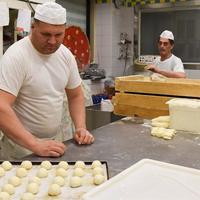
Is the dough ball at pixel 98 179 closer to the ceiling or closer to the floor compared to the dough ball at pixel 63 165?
closer to the floor

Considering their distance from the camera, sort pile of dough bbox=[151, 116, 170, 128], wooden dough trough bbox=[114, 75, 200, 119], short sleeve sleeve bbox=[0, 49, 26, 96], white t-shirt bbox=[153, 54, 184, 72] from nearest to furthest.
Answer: short sleeve sleeve bbox=[0, 49, 26, 96]
pile of dough bbox=[151, 116, 170, 128]
wooden dough trough bbox=[114, 75, 200, 119]
white t-shirt bbox=[153, 54, 184, 72]

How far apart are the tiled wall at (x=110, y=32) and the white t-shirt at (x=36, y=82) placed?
2.67 m

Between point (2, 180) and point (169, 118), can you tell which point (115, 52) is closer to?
point (169, 118)

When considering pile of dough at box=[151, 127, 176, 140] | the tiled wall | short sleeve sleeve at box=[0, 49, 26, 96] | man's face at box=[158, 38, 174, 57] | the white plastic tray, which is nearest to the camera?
the white plastic tray

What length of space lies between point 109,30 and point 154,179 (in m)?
3.68

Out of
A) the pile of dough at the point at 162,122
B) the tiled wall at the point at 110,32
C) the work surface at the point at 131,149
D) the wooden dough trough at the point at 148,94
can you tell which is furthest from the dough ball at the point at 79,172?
the tiled wall at the point at 110,32

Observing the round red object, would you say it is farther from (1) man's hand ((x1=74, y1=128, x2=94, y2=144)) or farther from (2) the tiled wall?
(1) man's hand ((x1=74, y1=128, x2=94, y2=144))

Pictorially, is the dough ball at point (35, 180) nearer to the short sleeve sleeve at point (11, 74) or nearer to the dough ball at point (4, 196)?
the dough ball at point (4, 196)

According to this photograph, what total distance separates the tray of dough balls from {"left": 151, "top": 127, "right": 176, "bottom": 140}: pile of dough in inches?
21.6

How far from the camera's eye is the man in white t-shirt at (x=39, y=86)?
4.94 ft

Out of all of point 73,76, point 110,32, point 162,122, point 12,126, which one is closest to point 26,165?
point 12,126

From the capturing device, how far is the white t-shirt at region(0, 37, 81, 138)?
1.62 metres

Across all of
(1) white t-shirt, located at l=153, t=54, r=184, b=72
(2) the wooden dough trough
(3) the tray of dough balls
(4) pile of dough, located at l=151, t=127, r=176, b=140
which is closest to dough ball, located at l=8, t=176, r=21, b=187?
(3) the tray of dough balls

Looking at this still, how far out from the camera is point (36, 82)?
171cm
